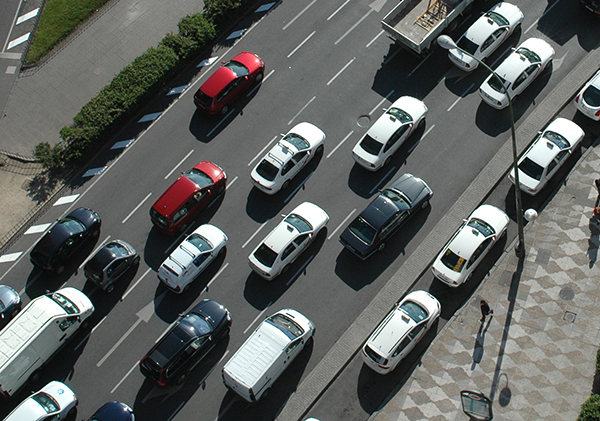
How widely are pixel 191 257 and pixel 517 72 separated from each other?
19766 millimetres

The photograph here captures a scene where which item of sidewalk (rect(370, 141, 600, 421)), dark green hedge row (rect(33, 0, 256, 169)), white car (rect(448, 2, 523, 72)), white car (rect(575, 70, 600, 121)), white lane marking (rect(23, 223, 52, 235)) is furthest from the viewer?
dark green hedge row (rect(33, 0, 256, 169))

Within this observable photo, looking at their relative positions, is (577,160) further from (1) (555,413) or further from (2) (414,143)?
(1) (555,413)

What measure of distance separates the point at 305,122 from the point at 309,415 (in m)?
15.8

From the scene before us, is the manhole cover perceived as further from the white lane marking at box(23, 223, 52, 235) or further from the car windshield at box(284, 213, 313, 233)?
the white lane marking at box(23, 223, 52, 235)

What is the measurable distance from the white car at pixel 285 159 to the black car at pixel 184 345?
23.8ft

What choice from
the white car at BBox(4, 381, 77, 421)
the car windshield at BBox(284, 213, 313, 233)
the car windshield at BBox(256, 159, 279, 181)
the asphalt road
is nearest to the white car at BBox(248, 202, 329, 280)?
the car windshield at BBox(284, 213, 313, 233)

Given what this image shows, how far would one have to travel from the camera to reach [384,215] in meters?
32.7

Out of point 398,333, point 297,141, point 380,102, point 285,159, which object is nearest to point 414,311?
point 398,333

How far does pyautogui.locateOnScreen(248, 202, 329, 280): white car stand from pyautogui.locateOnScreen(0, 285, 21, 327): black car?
12.4 meters

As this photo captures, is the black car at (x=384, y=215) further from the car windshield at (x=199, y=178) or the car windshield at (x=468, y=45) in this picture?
the car windshield at (x=468, y=45)

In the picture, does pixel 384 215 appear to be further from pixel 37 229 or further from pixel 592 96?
pixel 37 229

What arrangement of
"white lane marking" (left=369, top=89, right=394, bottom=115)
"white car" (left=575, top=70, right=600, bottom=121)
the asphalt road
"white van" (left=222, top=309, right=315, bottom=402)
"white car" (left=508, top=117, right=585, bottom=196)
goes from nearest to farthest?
"white van" (left=222, top=309, right=315, bottom=402) → the asphalt road → "white car" (left=508, top=117, right=585, bottom=196) → "white car" (left=575, top=70, right=600, bottom=121) → "white lane marking" (left=369, top=89, right=394, bottom=115)

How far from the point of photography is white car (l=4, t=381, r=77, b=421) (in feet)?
99.6

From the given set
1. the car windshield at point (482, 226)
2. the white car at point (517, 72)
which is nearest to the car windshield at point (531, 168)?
the car windshield at point (482, 226)
